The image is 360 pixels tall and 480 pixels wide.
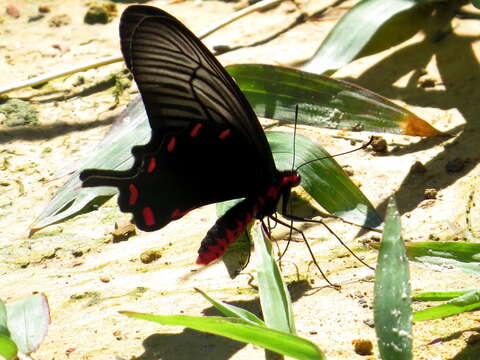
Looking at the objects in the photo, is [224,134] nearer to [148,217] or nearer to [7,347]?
[148,217]

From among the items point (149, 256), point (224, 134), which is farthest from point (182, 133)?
point (149, 256)

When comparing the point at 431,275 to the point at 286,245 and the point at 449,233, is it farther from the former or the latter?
the point at 286,245

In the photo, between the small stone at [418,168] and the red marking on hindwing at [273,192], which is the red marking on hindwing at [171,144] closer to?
the red marking on hindwing at [273,192]

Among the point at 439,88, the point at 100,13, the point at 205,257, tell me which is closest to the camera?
the point at 205,257

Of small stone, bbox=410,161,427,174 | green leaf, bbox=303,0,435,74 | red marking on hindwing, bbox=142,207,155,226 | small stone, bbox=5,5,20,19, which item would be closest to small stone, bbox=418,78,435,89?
green leaf, bbox=303,0,435,74

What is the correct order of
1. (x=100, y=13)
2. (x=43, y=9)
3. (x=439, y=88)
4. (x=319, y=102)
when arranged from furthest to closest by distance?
1. (x=43, y=9)
2. (x=100, y=13)
3. (x=439, y=88)
4. (x=319, y=102)

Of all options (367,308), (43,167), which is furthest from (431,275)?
(43,167)
